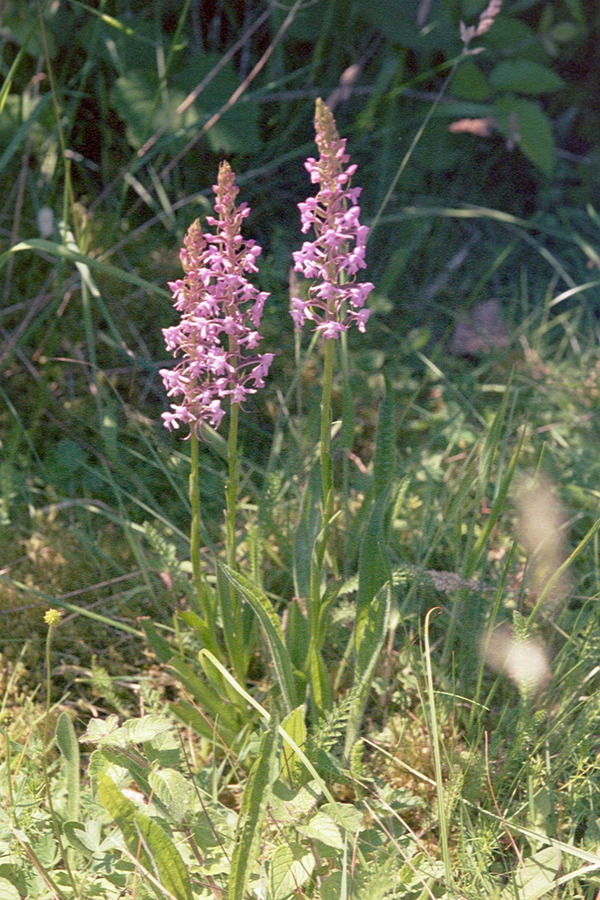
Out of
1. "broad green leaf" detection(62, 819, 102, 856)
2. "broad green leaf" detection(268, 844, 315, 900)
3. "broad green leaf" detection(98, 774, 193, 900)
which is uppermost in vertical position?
"broad green leaf" detection(98, 774, 193, 900)

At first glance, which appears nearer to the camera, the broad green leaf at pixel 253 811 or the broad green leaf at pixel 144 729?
the broad green leaf at pixel 253 811

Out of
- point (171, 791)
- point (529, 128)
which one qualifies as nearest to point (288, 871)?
point (171, 791)

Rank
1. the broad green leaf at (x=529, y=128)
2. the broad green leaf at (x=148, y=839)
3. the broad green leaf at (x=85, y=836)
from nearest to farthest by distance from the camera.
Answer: the broad green leaf at (x=148, y=839) < the broad green leaf at (x=85, y=836) < the broad green leaf at (x=529, y=128)

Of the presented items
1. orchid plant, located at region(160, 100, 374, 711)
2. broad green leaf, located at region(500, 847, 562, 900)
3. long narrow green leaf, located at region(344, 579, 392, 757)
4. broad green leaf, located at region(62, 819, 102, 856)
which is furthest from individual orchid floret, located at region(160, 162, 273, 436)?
broad green leaf, located at region(500, 847, 562, 900)

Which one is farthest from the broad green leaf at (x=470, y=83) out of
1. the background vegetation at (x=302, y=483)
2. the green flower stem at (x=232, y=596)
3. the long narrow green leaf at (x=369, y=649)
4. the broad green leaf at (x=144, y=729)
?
the broad green leaf at (x=144, y=729)

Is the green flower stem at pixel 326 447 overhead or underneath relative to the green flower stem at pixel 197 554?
overhead

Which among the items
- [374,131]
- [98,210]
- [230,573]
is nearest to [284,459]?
[230,573]

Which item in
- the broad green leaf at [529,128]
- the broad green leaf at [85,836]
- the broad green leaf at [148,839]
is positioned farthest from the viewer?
the broad green leaf at [529,128]

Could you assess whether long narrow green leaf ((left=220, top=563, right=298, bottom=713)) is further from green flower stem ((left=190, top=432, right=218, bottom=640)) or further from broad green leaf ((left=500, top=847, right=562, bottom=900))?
broad green leaf ((left=500, top=847, right=562, bottom=900))

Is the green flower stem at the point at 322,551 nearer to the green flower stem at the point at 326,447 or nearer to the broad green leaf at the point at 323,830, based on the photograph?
the green flower stem at the point at 326,447

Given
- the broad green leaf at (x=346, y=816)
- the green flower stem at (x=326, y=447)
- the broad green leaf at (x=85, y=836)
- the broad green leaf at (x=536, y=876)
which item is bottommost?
the broad green leaf at (x=536, y=876)

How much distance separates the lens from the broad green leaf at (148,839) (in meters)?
1.15

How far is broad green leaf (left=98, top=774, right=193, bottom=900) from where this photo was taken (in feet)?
3.77

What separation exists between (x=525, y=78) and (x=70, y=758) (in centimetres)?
268
